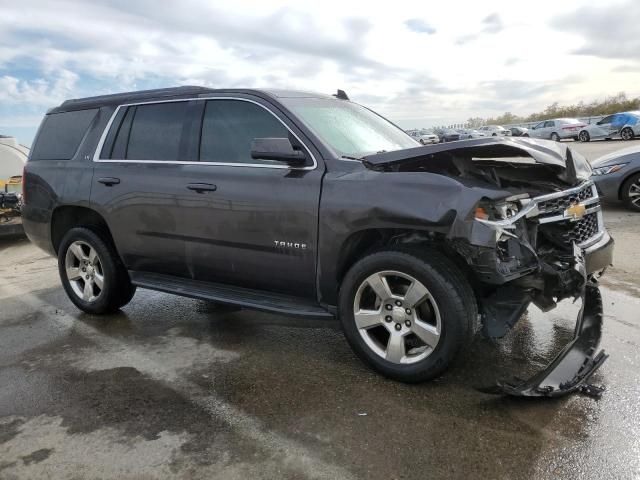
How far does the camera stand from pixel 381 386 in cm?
331

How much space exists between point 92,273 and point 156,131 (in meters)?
1.50

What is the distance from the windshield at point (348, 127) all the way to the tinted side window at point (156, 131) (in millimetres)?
994

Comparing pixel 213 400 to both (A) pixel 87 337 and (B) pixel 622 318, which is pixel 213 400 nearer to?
(A) pixel 87 337

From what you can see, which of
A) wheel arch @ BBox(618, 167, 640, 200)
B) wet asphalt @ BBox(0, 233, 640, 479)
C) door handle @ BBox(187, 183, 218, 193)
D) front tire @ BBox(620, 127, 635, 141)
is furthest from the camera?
front tire @ BBox(620, 127, 635, 141)

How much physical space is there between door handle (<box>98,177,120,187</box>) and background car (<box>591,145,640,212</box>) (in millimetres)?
7439

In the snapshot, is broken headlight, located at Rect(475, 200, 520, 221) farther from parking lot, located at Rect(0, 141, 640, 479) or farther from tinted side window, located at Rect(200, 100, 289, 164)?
tinted side window, located at Rect(200, 100, 289, 164)

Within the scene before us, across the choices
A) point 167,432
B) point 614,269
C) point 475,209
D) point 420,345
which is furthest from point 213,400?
point 614,269

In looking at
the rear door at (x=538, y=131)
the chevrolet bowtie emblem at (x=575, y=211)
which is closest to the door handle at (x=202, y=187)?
the chevrolet bowtie emblem at (x=575, y=211)

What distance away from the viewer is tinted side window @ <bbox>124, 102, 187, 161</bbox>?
14.0ft

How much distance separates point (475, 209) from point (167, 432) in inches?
82.2

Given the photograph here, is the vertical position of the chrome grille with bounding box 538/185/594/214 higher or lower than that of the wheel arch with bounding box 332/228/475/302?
higher

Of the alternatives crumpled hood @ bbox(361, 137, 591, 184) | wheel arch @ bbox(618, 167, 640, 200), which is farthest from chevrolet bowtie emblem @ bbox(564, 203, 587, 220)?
wheel arch @ bbox(618, 167, 640, 200)

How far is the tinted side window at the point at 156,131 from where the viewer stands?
4277 millimetres

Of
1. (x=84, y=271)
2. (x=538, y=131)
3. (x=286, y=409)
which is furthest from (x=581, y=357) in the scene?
(x=538, y=131)
